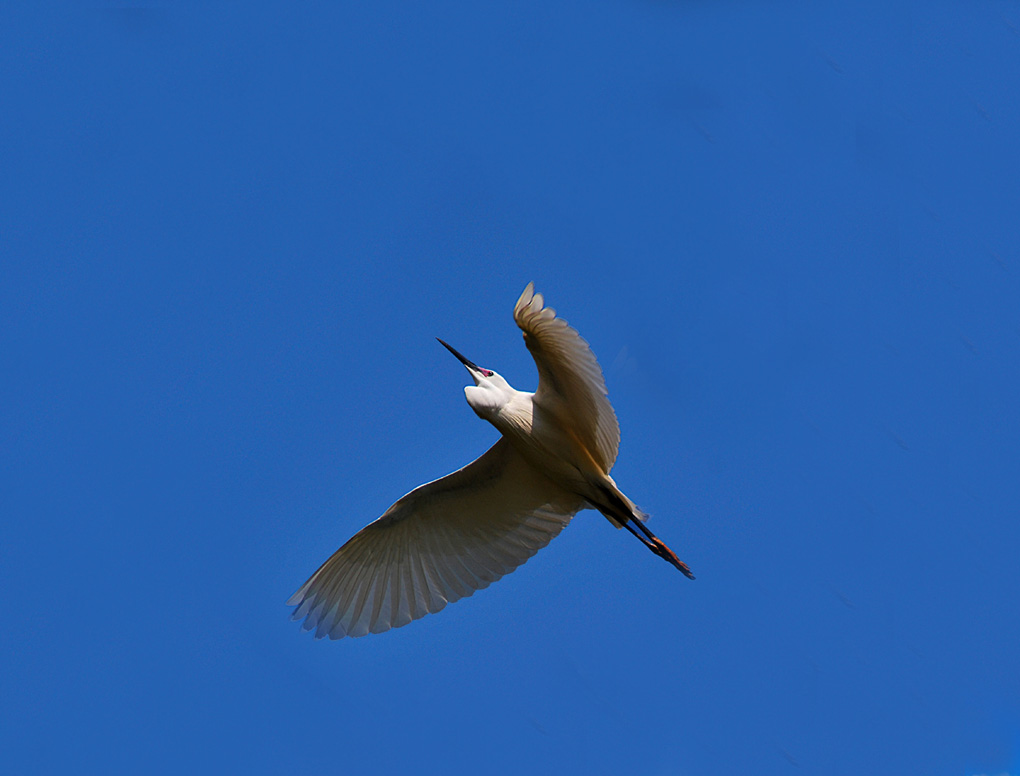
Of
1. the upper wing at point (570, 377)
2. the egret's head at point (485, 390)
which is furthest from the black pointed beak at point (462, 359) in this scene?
the upper wing at point (570, 377)

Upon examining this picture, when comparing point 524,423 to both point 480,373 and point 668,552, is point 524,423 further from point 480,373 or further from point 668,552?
point 668,552

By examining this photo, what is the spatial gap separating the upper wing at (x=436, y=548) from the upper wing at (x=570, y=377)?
38.4 inches

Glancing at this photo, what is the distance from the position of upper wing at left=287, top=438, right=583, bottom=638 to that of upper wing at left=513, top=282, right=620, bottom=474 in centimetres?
97

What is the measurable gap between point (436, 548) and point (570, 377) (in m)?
2.51

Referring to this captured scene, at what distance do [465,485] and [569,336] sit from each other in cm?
250

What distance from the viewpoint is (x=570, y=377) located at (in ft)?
27.2

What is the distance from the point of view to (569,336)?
25.5 feet

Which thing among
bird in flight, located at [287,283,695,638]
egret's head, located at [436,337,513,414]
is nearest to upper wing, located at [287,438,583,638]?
bird in flight, located at [287,283,695,638]

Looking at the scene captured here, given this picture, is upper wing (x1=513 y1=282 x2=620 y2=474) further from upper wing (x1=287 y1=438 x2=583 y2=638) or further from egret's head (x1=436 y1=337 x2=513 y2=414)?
upper wing (x1=287 y1=438 x2=583 y2=638)

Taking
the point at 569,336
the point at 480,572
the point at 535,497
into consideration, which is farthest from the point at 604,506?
the point at 569,336

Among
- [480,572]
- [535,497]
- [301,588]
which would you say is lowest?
[301,588]

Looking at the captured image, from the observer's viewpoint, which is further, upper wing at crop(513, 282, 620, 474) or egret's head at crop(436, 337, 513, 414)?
egret's head at crop(436, 337, 513, 414)

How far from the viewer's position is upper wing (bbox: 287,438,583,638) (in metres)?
9.70

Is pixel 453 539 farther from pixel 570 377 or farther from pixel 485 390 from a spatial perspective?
pixel 570 377
